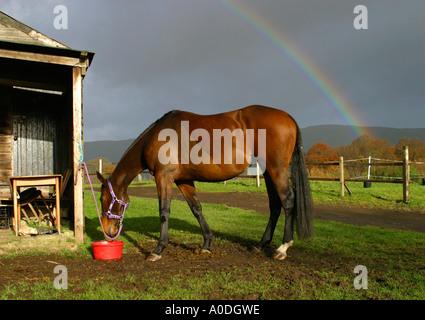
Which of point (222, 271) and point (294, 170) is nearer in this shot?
point (222, 271)

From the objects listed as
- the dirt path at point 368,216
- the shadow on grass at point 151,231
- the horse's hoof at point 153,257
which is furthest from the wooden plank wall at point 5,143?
the dirt path at point 368,216

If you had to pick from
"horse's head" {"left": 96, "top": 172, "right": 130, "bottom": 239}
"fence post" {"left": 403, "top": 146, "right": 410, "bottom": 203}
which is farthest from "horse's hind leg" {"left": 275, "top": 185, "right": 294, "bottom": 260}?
"fence post" {"left": 403, "top": 146, "right": 410, "bottom": 203}

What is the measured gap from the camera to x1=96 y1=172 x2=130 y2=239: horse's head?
550 cm

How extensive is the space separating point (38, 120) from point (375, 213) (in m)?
9.44

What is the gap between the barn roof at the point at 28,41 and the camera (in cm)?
554

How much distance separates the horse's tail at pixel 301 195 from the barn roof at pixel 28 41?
152 inches

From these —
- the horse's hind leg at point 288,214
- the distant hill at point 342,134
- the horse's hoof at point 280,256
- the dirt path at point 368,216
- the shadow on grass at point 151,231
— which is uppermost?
the distant hill at point 342,134

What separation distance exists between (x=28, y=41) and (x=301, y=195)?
6.70 meters

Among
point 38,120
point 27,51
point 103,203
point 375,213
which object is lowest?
point 375,213

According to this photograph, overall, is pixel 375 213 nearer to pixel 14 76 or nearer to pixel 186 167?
pixel 186 167

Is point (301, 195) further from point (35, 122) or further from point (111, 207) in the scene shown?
point (35, 122)

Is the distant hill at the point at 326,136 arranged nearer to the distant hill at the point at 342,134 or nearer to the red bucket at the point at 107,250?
the distant hill at the point at 342,134
